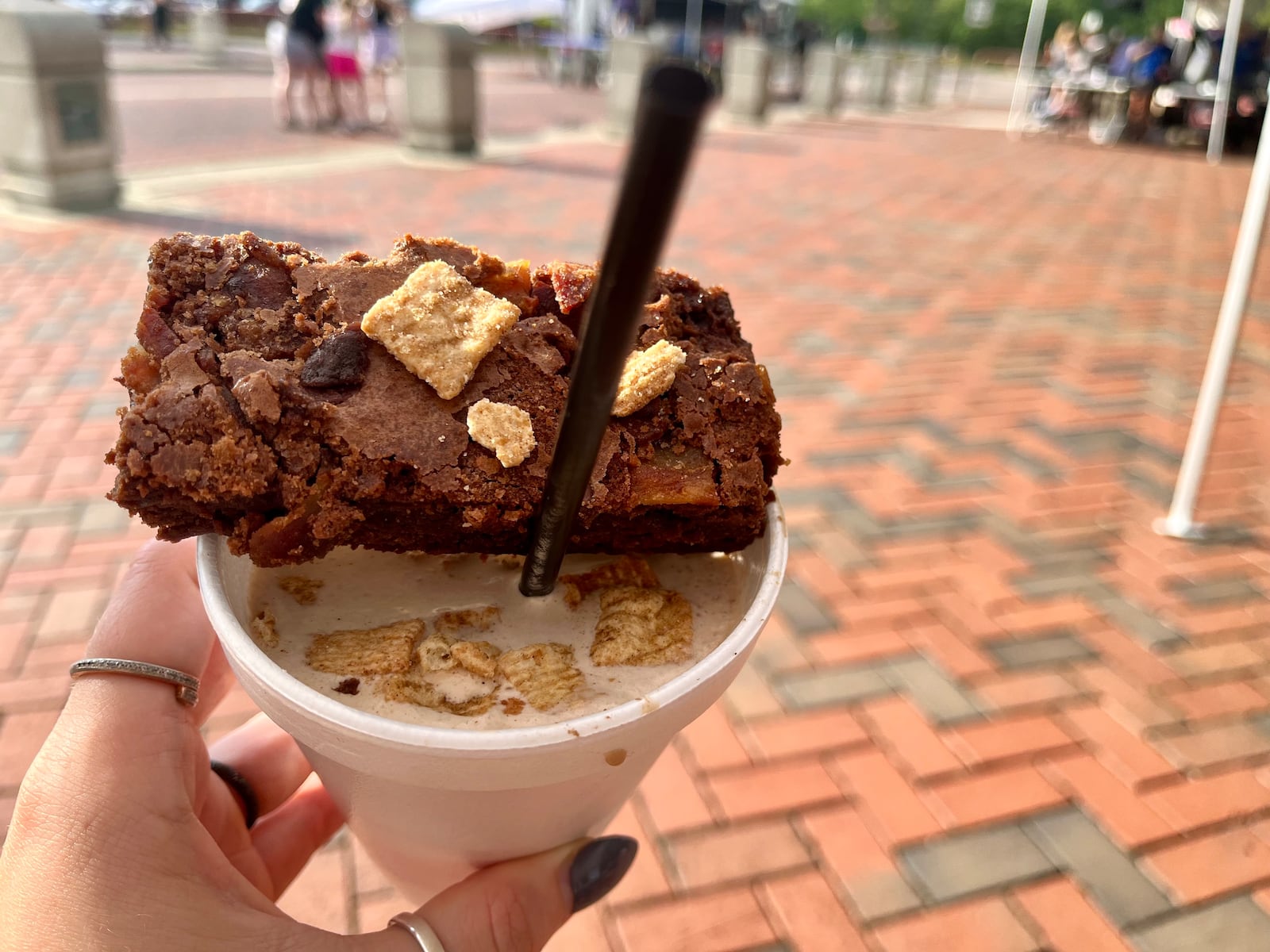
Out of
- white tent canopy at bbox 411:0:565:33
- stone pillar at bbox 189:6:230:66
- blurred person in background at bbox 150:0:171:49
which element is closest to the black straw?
white tent canopy at bbox 411:0:565:33

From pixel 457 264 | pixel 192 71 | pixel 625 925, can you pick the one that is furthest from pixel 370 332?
pixel 192 71

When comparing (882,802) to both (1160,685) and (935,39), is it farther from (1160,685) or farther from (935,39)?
(935,39)

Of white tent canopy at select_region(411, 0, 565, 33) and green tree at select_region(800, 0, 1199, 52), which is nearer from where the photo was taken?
white tent canopy at select_region(411, 0, 565, 33)

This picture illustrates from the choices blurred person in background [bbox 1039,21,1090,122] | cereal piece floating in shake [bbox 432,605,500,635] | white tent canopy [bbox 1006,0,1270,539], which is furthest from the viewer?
blurred person in background [bbox 1039,21,1090,122]

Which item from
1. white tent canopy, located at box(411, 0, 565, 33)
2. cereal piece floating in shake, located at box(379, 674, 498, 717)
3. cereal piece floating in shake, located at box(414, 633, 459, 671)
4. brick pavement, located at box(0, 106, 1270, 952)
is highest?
white tent canopy, located at box(411, 0, 565, 33)

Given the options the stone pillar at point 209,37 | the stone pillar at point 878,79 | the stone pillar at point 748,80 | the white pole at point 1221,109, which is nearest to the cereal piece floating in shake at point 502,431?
the white pole at point 1221,109

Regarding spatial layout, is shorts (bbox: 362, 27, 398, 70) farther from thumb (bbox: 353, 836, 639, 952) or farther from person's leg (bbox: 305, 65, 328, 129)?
thumb (bbox: 353, 836, 639, 952)
